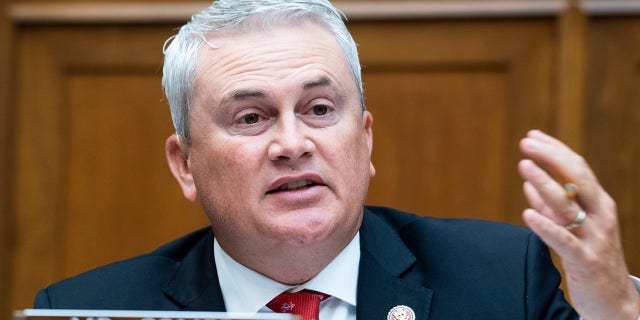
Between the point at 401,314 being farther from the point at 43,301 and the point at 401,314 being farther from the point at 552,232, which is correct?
the point at 43,301

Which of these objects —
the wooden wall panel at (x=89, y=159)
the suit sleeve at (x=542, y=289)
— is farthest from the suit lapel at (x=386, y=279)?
the wooden wall panel at (x=89, y=159)

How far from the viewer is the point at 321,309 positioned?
2287mm

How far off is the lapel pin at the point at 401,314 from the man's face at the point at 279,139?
0.21 m

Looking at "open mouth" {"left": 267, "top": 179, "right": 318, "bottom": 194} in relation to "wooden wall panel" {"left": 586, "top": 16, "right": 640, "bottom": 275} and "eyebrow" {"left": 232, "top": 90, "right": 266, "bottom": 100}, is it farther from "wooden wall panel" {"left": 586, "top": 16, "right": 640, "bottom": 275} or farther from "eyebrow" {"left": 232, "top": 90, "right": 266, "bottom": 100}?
"wooden wall panel" {"left": 586, "top": 16, "right": 640, "bottom": 275}

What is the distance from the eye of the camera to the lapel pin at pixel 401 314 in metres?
2.24

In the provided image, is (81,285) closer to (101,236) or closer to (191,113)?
(191,113)

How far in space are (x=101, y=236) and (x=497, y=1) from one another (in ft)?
6.14

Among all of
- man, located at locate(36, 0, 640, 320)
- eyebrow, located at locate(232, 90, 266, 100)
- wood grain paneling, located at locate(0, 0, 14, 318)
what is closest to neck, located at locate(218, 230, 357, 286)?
man, located at locate(36, 0, 640, 320)

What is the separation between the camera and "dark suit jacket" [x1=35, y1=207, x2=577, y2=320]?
7.39 ft

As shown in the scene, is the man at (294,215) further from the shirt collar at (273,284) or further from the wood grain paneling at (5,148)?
the wood grain paneling at (5,148)

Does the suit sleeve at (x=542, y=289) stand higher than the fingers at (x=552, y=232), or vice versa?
the fingers at (x=552, y=232)

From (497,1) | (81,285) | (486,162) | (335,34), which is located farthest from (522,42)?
(81,285)

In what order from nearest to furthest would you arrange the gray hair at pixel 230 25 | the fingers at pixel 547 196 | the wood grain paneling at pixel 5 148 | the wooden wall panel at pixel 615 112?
the fingers at pixel 547 196 < the gray hair at pixel 230 25 < the wooden wall panel at pixel 615 112 < the wood grain paneling at pixel 5 148

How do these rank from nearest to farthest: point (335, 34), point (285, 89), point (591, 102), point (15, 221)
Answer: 1. point (285, 89)
2. point (335, 34)
3. point (591, 102)
4. point (15, 221)
